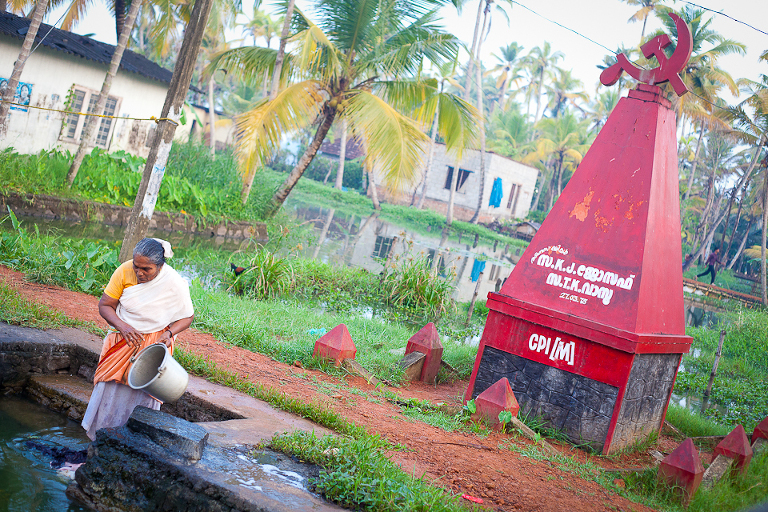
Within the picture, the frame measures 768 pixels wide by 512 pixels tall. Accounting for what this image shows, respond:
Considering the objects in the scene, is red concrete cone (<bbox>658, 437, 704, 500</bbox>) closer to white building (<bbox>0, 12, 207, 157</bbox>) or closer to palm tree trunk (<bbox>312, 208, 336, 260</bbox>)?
palm tree trunk (<bbox>312, 208, 336, 260</bbox>)

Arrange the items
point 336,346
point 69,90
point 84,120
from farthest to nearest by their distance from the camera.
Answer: point 84,120 < point 69,90 < point 336,346

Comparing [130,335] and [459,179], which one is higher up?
[459,179]

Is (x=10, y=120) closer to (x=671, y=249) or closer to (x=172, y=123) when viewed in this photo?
(x=172, y=123)

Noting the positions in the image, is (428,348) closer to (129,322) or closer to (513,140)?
(129,322)

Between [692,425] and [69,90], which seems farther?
[69,90]

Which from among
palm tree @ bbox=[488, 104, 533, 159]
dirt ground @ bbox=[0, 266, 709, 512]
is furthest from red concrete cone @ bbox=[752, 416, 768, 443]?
palm tree @ bbox=[488, 104, 533, 159]

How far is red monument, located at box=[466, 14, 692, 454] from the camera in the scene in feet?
18.0

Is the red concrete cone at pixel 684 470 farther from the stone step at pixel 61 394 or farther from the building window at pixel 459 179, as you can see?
the building window at pixel 459 179

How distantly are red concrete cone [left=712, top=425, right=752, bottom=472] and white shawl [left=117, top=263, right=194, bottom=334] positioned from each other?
469 cm

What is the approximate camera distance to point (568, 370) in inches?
221

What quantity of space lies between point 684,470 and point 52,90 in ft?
54.4

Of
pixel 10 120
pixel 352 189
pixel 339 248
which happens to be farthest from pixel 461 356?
pixel 352 189

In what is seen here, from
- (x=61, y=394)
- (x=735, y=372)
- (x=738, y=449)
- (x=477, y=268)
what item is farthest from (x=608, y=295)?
(x=477, y=268)

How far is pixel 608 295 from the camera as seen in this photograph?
5.65m
